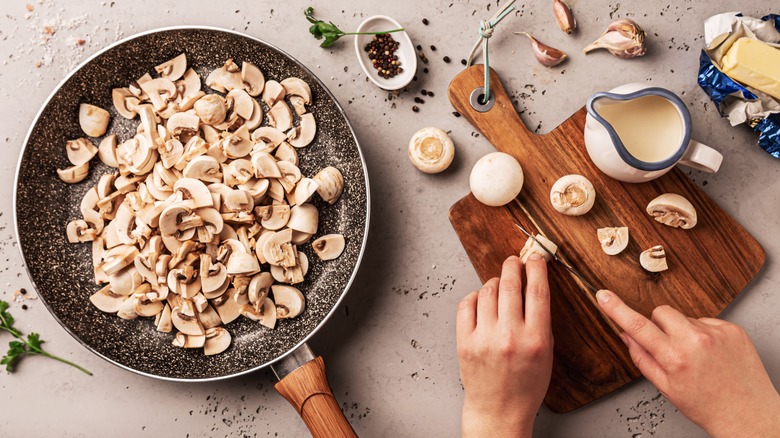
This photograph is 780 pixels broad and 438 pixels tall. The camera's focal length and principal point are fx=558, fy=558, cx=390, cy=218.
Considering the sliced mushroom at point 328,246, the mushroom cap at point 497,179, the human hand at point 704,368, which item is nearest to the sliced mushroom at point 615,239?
the human hand at point 704,368

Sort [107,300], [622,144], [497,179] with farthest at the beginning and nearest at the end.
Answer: [107,300]
[497,179]
[622,144]

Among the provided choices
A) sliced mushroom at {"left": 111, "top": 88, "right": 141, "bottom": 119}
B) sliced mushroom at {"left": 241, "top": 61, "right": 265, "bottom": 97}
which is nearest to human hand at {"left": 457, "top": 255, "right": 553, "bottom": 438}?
sliced mushroom at {"left": 241, "top": 61, "right": 265, "bottom": 97}

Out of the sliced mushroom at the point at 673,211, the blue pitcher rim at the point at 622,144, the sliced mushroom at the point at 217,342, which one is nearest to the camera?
the blue pitcher rim at the point at 622,144

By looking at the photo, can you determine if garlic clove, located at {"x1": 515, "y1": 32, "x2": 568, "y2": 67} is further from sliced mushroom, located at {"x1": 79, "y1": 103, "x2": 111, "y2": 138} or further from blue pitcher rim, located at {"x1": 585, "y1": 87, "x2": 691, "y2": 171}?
sliced mushroom, located at {"x1": 79, "y1": 103, "x2": 111, "y2": 138}

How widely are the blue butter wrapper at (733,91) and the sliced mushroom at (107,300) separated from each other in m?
1.48

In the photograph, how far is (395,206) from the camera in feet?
4.62

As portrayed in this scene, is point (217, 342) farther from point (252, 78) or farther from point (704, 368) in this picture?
point (704, 368)

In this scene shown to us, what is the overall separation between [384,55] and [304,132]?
11.1 inches

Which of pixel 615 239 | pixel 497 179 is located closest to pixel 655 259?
pixel 615 239

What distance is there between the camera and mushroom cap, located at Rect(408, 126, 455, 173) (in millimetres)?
1327

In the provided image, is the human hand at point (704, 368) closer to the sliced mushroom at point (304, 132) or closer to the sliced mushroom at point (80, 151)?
the sliced mushroom at point (304, 132)

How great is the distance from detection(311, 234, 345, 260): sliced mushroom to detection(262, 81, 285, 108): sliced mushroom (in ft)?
1.15

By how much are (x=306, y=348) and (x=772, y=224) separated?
1.16m

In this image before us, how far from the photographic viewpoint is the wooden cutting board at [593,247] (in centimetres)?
129
